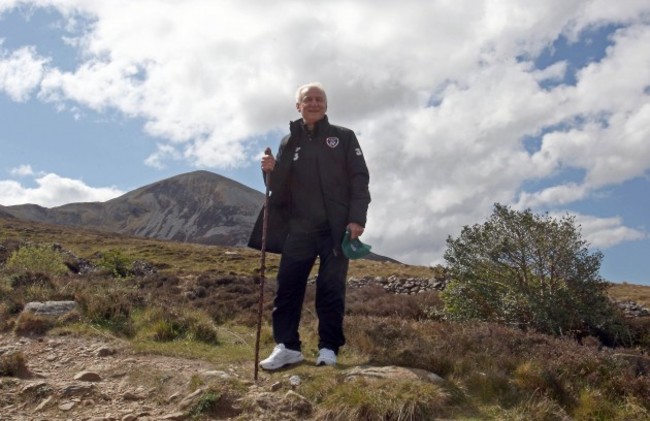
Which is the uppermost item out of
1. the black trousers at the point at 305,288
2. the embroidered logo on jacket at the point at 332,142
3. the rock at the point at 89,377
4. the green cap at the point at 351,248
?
the embroidered logo on jacket at the point at 332,142

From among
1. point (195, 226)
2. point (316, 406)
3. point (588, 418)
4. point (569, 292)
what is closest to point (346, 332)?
point (316, 406)

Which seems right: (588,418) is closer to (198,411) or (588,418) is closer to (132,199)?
(198,411)

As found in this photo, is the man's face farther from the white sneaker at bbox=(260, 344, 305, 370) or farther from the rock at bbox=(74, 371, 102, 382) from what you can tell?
the rock at bbox=(74, 371, 102, 382)

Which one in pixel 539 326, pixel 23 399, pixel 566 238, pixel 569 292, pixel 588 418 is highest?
pixel 566 238

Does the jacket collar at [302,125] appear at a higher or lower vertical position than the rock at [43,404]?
higher

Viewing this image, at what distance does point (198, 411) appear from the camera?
13.6 feet

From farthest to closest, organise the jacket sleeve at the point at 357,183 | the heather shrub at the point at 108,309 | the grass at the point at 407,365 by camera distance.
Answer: the heather shrub at the point at 108,309 → the jacket sleeve at the point at 357,183 → the grass at the point at 407,365

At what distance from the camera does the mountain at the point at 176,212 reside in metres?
144

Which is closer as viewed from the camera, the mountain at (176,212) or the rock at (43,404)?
the rock at (43,404)

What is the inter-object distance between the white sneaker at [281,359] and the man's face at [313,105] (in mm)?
2232

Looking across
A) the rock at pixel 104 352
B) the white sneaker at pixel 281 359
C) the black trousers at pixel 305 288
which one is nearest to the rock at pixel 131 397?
the white sneaker at pixel 281 359

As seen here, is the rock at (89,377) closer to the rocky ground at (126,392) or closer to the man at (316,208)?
the rocky ground at (126,392)

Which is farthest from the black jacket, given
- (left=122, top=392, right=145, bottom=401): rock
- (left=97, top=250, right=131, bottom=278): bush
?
(left=97, top=250, right=131, bottom=278): bush

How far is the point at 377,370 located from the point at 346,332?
1661 mm
